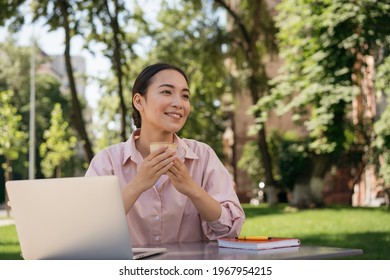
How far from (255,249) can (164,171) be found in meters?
0.40

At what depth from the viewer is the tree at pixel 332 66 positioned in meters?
13.4

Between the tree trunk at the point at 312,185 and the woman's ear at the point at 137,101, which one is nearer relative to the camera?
the woman's ear at the point at 137,101

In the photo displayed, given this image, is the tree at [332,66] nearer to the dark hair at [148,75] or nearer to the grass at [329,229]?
the grass at [329,229]

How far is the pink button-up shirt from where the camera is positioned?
2.87m

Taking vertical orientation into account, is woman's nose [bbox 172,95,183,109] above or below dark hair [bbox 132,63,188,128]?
below

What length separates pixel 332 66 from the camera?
14383 millimetres

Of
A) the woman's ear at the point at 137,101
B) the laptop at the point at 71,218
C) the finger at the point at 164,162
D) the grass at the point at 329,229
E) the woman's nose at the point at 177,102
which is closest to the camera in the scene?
the laptop at the point at 71,218

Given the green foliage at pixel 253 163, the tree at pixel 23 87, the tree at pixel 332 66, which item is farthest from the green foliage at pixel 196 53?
the tree at pixel 23 87

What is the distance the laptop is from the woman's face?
0.72 m

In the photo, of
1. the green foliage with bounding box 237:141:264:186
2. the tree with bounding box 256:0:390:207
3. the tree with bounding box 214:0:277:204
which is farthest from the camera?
the green foliage with bounding box 237:141:264:186

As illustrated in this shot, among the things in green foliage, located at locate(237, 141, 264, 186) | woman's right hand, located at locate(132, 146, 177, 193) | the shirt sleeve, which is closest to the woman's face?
the shirt sleeve

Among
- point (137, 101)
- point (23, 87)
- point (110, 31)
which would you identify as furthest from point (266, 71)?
point (23, 87)

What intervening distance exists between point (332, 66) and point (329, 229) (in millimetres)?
4259

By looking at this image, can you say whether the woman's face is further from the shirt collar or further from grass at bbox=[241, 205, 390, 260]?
grass at bbox=[241, 205, 390, 260]
